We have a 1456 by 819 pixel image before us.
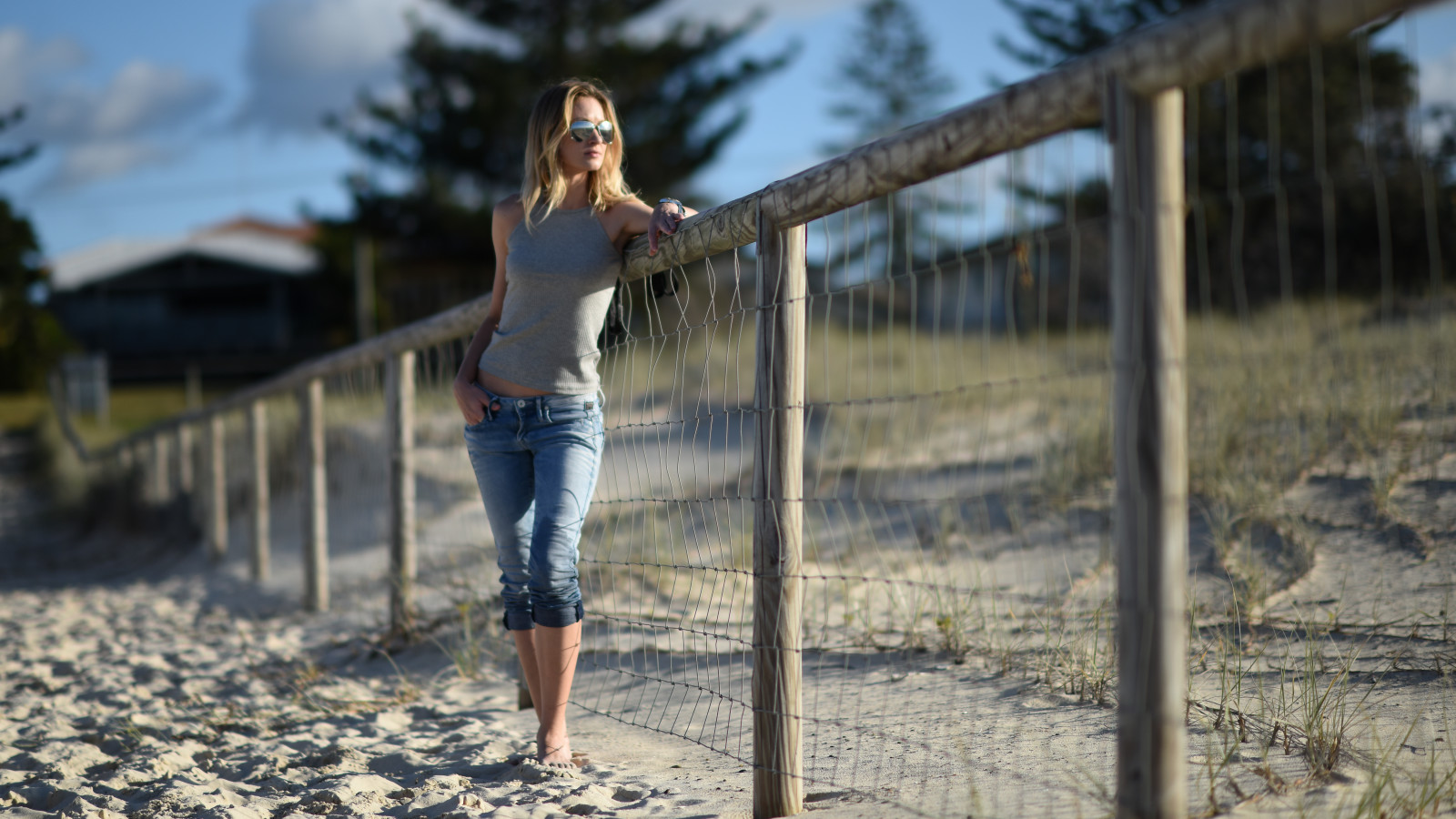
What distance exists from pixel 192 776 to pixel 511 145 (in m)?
15.7

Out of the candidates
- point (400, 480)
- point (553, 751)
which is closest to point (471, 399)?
point (553, 751)

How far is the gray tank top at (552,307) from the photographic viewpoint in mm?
2590

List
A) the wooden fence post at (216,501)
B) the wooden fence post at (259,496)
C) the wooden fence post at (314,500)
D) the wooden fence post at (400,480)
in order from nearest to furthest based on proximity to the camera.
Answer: the wooden fence post at (400,480)
the wooden fence post at (314,500)
the wooden fence post at (259,496)
the wooden fence post at (216,501)

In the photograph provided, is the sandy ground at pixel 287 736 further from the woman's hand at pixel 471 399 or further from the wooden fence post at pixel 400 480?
the woman's hand at pixel 471 399

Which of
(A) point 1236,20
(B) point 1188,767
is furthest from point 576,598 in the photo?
(A) point 1236,20

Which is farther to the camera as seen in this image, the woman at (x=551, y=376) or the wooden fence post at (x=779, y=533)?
the woman at (x=551, y=376)

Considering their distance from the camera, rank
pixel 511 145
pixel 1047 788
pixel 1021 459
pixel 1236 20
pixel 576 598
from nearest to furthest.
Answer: pixel 1236 20, pixel 1047 788, pixel 576 598, pixel 1021 459, pixel 511 145

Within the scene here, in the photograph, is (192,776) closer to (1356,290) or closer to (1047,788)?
(1047,788)

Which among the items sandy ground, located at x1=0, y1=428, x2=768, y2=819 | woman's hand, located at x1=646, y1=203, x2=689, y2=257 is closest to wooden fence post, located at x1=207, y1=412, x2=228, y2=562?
sandy ground, located at x1=0, y1=428, x2=768, y2=819

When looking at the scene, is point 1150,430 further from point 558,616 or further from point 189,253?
point 189,253

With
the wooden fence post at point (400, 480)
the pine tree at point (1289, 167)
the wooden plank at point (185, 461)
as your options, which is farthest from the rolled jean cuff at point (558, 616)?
the wooden plank at point (185, 461)

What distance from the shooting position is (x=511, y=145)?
686 inches

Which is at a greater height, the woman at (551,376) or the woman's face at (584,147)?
the woman's face at (584,147)

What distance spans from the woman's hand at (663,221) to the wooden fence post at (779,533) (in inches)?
13.7
